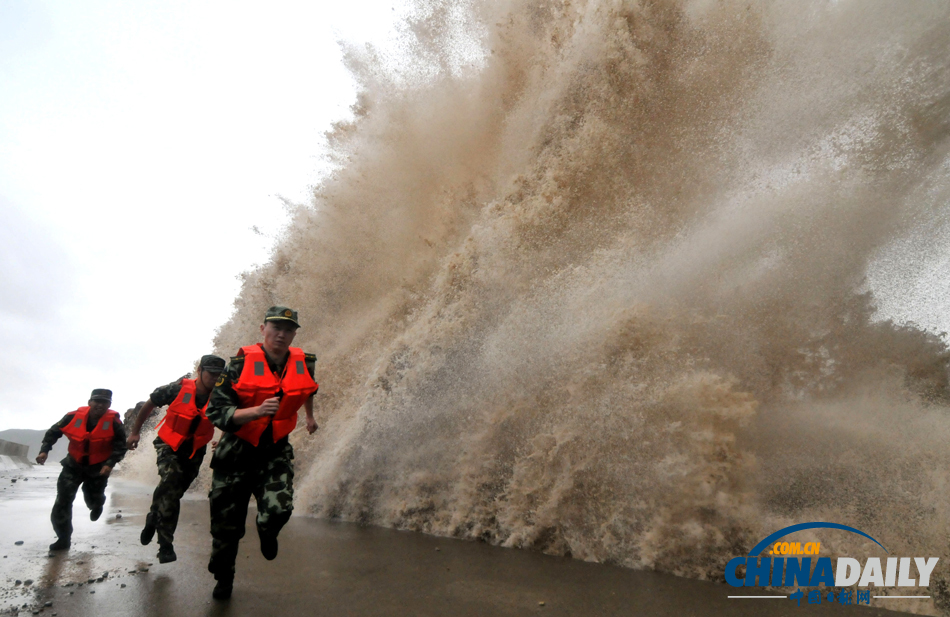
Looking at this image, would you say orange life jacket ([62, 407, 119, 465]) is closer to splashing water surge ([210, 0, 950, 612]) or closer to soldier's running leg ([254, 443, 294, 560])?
splashing water surge ([210, 0, 950, 612])

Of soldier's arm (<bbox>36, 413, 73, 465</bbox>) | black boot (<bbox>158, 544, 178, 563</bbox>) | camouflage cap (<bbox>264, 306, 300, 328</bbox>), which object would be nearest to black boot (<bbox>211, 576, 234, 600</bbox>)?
black boot (<bbox>158, 544, 178, 563</bbox>)

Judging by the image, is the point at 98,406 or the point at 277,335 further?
the point at 98,406

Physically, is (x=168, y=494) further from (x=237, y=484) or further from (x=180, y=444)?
(x=237, y=484)

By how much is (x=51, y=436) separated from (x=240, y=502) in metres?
3.92

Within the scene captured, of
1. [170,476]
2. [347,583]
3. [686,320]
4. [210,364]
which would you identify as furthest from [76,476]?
[686,320]

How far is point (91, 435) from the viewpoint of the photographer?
5.66 metres

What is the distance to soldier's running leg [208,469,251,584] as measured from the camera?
138 inches

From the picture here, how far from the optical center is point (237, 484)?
356 cm

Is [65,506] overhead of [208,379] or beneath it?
beneath

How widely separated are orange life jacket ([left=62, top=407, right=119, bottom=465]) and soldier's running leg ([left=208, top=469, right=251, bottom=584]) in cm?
295

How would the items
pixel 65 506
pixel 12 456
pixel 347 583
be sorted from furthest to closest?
1. pixel 12 456
2. pixel 65 506
3. pixel 347 583

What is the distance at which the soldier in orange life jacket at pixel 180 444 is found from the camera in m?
4.67

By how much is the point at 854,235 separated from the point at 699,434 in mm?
3094

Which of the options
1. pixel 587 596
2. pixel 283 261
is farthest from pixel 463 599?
pixel 283 261
